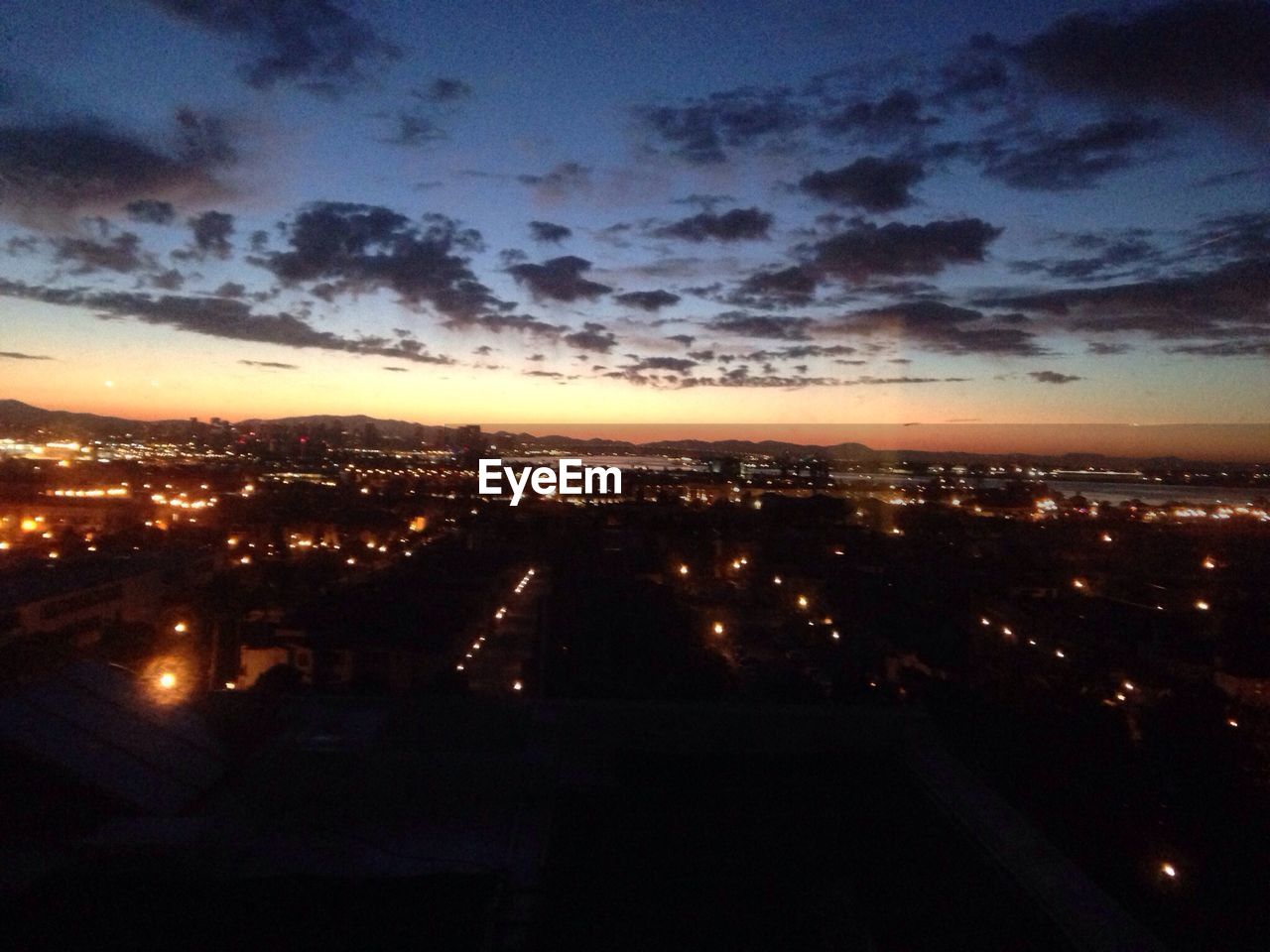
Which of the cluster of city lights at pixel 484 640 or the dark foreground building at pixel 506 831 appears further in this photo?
the cluster of city lights at pixel 484 640

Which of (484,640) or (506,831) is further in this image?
(484,640)

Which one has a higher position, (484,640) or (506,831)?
(506,831)

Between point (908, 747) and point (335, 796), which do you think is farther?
point (908, 747)

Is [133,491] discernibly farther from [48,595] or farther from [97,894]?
[97,894]

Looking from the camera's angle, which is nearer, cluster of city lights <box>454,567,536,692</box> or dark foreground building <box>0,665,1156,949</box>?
dark foreground building <box>0,665,1156,949</box>

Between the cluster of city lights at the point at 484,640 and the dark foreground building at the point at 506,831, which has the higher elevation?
the dark foreground building at the point at 506,831

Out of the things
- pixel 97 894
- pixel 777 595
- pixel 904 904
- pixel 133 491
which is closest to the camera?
pixel 97 894

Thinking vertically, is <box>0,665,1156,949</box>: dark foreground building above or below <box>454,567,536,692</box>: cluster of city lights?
above

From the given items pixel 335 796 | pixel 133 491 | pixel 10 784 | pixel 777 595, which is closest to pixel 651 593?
pixel 777 595

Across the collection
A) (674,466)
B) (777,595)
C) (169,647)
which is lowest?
(169,647)

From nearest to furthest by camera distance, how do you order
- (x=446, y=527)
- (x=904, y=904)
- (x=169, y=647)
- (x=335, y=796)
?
(x=904, y=904), (x=335, y=796), (x=169, y=647), (x=446, y=527)

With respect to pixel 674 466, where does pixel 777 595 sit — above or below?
below
